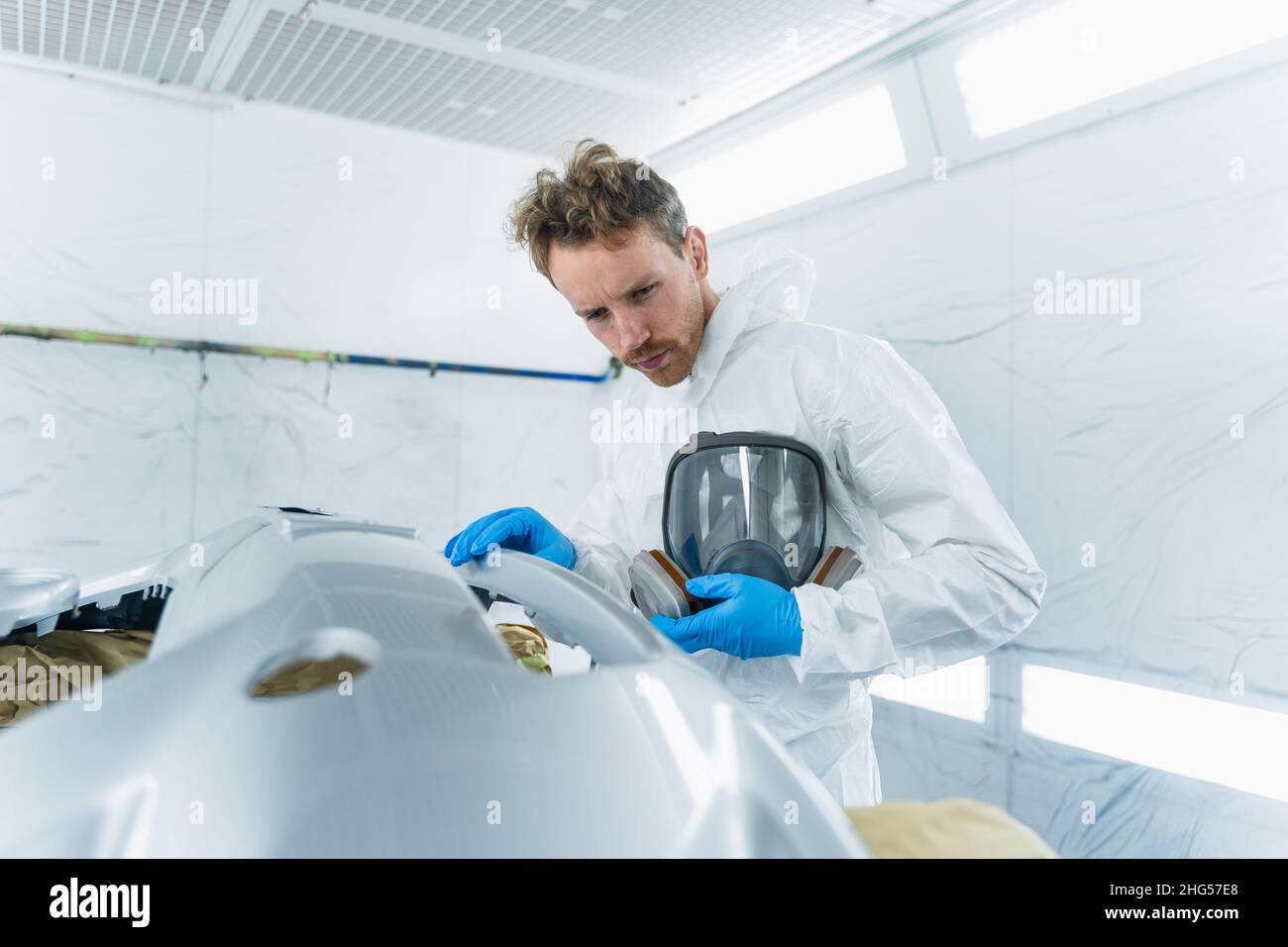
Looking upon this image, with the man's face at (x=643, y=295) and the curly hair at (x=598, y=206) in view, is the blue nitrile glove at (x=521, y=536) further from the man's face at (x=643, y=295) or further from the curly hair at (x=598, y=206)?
the curly hair at (x=598, y=206)

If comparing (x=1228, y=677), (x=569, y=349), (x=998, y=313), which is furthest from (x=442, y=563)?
(x=569, y=349)

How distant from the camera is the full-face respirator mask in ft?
4.47

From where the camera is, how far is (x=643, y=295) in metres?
1.49

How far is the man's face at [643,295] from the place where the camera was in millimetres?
1450

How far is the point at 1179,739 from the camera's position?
1.84 meters

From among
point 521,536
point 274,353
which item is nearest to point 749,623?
point 521,536

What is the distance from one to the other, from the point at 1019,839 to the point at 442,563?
0.54 meters

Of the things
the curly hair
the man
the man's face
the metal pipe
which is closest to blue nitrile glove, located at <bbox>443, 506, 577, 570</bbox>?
the man

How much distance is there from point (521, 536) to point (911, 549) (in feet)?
2.38

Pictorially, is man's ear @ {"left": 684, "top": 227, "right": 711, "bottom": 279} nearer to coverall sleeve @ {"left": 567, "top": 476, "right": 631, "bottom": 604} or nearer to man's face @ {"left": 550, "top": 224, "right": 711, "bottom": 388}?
man's face @ {"left": 550, "top": 224, "right": 711, "bottom": 388}

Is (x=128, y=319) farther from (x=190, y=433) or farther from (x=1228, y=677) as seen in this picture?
(x=1228, y=677)

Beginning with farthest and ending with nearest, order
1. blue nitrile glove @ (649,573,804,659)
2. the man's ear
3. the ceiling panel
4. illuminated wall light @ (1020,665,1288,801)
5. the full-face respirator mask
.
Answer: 1. the ceiling panel
2. illuminated wall light @ (1020,665,1288,801)
3. the man's ear
4. the full-face respirator mask
5. blue nitrile glove @ (649,573,804,659)

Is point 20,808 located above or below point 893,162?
below
